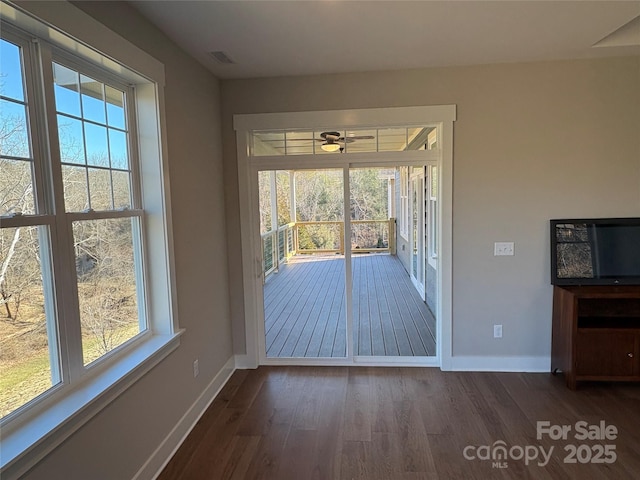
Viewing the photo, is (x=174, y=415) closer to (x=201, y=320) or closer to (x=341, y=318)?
(x=201, y=320)

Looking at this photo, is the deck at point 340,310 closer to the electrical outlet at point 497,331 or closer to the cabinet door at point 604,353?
the electrical outlet at point 497,331

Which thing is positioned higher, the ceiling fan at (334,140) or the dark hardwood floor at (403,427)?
the ceiling fan at (334,140)

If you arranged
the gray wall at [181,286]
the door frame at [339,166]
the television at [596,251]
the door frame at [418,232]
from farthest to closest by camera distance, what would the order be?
1. the door frame at [418,232]
2. the door frame at [339,166]
3. the television at [596,251]
4. the gray wall at [181,286]

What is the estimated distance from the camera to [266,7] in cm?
209

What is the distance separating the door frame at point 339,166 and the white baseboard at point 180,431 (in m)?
0.46

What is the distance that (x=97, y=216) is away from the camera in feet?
6.15

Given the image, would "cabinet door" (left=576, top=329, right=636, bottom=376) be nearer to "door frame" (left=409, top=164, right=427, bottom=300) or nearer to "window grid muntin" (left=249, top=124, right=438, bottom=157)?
"door frame" (left=409, top=164, right=427, bottom=300)

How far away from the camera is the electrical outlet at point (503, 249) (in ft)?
10.5

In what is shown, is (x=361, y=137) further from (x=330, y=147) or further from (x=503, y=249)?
(x=503, y=249)

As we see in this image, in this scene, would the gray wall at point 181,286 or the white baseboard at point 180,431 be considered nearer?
the gray wall at point 181,286

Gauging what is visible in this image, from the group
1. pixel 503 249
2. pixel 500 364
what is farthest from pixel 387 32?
pixel 500 364

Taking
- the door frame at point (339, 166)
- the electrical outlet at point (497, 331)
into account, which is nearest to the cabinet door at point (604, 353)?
the electrical outlet at point (497, 331)

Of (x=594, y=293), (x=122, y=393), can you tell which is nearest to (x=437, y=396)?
(x=594, y=293)

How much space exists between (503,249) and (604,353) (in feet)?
3.51
